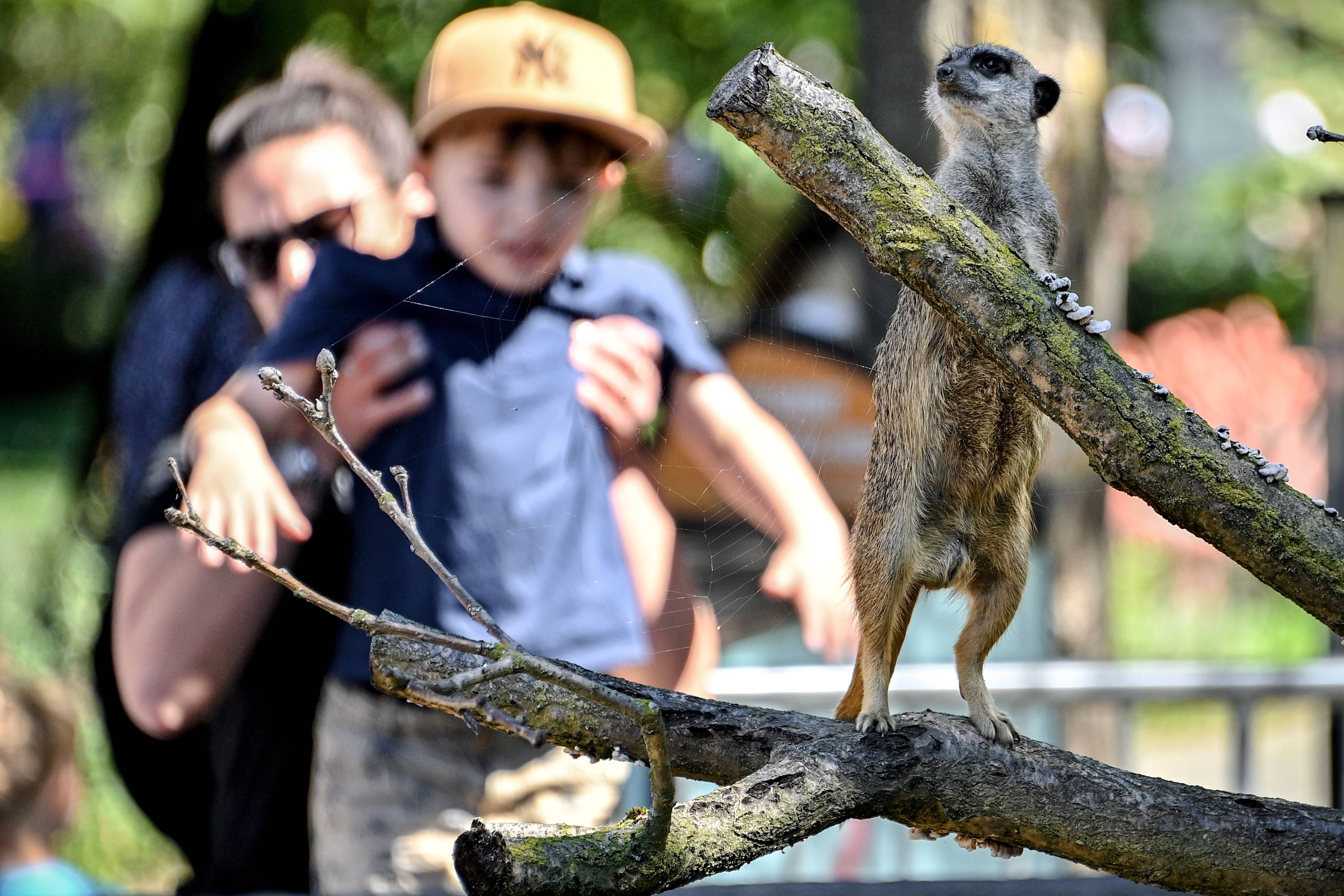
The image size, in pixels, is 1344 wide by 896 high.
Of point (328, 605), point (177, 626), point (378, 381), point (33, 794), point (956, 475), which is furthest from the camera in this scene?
point (33, 794)

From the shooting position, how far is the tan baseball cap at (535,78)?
2430mm

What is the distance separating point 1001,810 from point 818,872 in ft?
9.24

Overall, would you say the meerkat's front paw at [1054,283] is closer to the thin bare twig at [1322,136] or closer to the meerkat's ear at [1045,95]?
the thin bare twig at [1322,136]

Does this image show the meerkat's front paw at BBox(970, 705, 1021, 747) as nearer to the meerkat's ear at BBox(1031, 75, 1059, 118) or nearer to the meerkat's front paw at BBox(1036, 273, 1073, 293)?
the meerkat's front paw at BBox(1036, 273, 1073, 293)

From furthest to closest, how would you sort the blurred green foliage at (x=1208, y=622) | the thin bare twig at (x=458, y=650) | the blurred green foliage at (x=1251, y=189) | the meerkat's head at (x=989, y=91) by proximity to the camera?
the blurred green foliage at (x=1251, y=189) → the blurred green foliage at (x=1208, y=622) → the meerkat's head at (x=989, y=91) → the thin bare twig at (x=458, y=650)

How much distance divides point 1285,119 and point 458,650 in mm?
15602

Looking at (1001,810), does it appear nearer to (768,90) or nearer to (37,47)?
(768,90)

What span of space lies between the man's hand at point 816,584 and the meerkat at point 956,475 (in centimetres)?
72

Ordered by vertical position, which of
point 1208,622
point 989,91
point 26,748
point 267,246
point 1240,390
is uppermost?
point 1240,390

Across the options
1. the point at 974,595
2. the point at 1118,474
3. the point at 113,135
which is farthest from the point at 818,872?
the point at 113,135

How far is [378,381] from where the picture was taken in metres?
2.54

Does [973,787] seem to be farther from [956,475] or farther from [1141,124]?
[1141,124]

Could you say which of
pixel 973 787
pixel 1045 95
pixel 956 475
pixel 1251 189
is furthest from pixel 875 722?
pixel 1251 189

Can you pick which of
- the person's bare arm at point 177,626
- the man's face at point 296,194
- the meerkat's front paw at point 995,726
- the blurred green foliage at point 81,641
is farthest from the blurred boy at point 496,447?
the blurred green foliage at point 81,641
